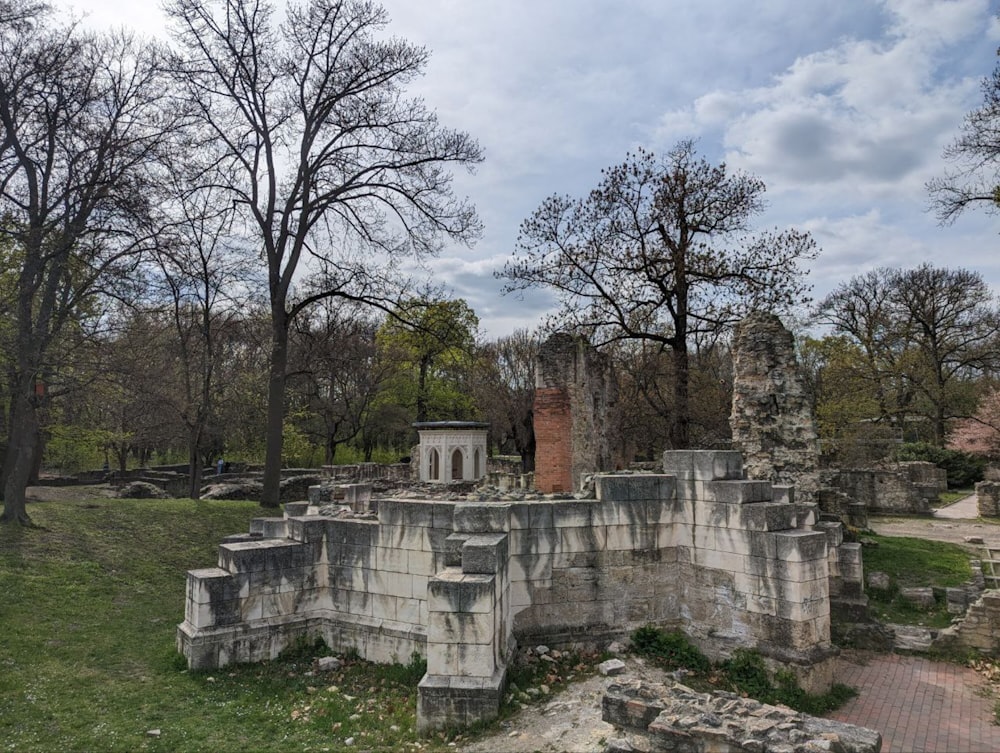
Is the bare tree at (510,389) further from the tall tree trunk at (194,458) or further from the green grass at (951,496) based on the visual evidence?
the green grass at (951,496)

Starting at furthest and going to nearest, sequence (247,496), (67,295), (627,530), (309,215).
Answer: (247,496)
(309,215)
(67,295)
(627,530)

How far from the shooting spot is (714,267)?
17.5 m

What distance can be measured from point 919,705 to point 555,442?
856 cm

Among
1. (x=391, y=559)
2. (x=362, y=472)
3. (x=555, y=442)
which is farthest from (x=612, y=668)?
(x=362, y=472)

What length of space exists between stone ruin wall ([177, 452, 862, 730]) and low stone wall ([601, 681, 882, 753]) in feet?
7.56

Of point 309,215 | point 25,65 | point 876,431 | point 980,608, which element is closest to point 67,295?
point 25,65

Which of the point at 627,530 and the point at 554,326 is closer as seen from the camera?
the point at 627,530

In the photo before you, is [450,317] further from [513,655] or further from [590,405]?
[513,655]

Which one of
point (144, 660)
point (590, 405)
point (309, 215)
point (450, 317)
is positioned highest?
point (309, 215)

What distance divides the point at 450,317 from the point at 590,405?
6.61 meters

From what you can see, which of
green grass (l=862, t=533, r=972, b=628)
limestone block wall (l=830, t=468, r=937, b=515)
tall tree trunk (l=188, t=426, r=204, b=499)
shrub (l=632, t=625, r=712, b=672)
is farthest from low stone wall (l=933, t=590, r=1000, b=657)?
tall tree trunk (l=188, t=426, r=204, b=499)

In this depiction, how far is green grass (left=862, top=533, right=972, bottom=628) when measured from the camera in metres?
11.5

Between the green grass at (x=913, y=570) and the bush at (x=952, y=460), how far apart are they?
17.4 metres

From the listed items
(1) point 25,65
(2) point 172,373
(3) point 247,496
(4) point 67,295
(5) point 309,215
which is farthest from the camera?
A: (3) point 247,496
